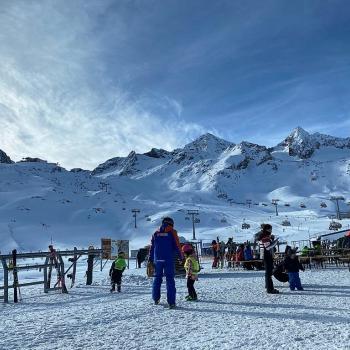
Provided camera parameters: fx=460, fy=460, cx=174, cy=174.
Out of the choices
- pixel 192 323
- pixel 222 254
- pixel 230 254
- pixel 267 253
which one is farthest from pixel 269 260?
pixel 230 254

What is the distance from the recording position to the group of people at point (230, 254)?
23.2m

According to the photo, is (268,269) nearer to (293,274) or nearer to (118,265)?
(293,274)

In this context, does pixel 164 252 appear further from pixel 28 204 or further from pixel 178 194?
pixel 178 194

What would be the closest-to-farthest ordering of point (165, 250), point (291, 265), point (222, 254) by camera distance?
1. point (165, 250)
2. point (291, 265)
3. point (222, 254)

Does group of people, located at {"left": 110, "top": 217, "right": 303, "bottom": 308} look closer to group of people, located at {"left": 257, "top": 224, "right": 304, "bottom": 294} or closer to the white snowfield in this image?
group of people, located at {"left": 257, "top": 224, "right": 304, "bottom": 294}

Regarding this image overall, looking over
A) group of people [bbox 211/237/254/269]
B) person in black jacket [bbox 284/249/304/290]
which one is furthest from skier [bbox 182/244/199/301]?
group of people [bbox 211/237/254/269]

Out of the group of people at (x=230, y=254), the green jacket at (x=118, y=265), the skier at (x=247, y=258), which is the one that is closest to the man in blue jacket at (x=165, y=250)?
the green jacket at (x=118, y=265)

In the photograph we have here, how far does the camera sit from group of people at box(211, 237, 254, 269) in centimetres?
2325

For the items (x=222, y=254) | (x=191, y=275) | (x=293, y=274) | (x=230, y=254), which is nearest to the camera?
(x=191, y=275)

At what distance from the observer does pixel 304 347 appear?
17.5 ft

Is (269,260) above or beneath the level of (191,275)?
above

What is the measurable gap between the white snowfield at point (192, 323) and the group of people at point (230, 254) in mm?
12092

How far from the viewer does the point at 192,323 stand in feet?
23.5

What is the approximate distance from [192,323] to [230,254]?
1942 centimetres
